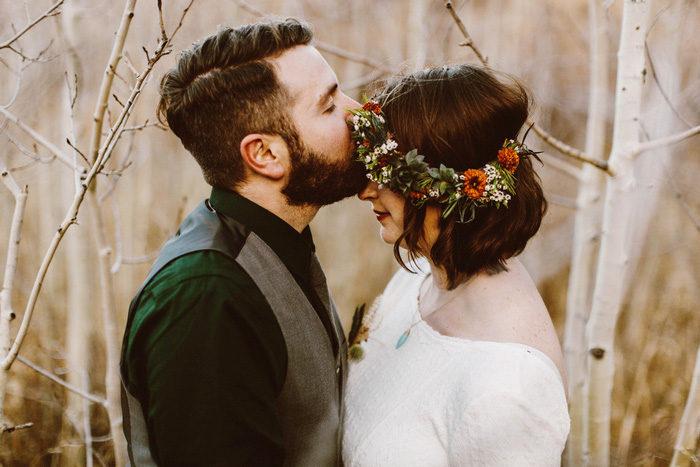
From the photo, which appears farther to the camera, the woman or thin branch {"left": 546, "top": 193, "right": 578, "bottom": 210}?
thin branch {"left": 546, "top": 193, "right": 578, "bottom": 210}

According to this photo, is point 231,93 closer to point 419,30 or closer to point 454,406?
point 454,406

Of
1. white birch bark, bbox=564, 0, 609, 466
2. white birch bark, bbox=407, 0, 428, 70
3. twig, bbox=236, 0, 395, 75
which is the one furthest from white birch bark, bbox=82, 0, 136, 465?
white birch bark, bbox=564, 0, 609, 466

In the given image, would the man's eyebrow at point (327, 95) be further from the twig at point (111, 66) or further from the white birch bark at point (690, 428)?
the white birch bark at point (690, 428)

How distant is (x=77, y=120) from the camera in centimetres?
315

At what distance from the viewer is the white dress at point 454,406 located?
1488 mm

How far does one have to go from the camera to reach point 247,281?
150 centimetres

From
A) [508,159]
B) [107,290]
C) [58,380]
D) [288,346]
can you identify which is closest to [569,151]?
[508,159]

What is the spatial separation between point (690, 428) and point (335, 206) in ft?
13.5

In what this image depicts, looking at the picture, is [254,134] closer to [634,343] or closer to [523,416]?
[523,416]

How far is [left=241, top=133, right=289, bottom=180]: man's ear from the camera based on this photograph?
69.3 inches

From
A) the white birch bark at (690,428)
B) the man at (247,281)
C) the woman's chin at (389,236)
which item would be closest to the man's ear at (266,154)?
the man at (247,281)

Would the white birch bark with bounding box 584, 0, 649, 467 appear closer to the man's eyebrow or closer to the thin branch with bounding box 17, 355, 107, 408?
the man's eyebrow

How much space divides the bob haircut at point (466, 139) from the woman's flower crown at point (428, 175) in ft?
0.16

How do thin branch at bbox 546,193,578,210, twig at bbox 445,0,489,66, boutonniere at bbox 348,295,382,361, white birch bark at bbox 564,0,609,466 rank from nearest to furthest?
1. twig at bbox 445,0,489,66
2. boutonniere at bbox 348,295,382,361
3. white birch bark at bbox 564,0,609,466
4. thin branch at bbox 546,193,578,210
